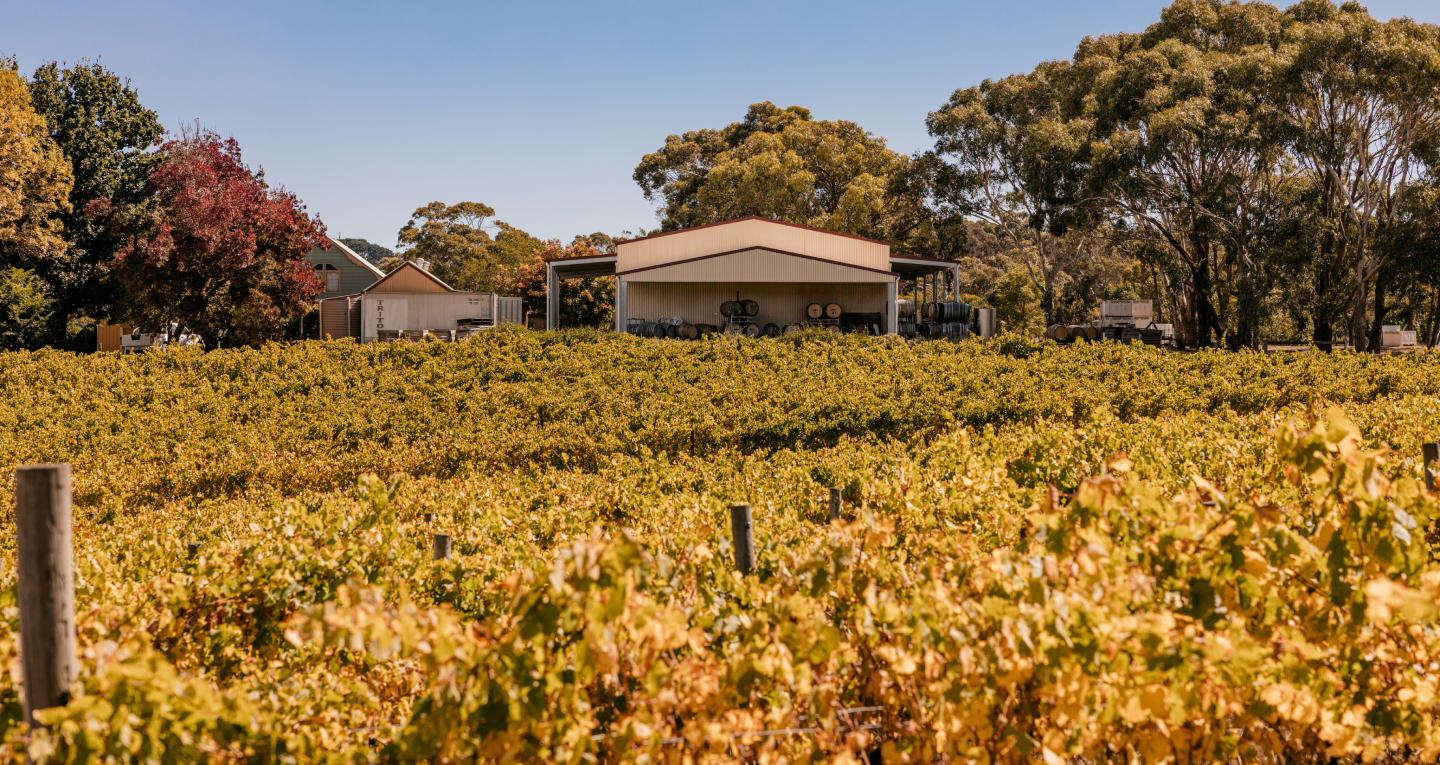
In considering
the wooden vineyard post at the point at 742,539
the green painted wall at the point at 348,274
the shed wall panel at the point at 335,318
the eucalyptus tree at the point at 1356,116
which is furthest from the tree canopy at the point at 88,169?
the eucalyptus tree at the point at 1356,116

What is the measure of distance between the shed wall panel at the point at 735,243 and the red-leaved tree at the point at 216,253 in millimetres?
10571

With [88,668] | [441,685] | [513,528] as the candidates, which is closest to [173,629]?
[88,668]

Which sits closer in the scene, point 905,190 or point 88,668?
point 88,668

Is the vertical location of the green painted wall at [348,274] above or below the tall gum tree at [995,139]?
below

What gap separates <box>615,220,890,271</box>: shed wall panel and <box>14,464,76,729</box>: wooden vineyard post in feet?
91.8

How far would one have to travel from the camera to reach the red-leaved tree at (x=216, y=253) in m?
24.1

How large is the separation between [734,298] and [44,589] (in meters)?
27.8

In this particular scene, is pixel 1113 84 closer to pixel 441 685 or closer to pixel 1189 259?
pixel 1189 259

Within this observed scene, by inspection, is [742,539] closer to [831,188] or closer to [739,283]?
[739,283]

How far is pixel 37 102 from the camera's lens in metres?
27.6

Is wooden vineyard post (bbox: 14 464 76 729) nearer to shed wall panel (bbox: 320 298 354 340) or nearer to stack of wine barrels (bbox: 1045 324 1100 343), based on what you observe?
stack of wine barrels (bbox: 1045 324 1100 343)

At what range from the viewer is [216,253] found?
954 inches

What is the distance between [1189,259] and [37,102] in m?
41.5

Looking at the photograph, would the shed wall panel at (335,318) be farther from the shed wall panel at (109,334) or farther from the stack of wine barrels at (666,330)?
the stack of wine barrels at (666,330)
